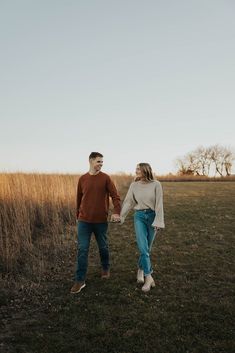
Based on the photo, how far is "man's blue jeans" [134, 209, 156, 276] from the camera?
220 inches

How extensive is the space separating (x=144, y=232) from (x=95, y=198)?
88cm

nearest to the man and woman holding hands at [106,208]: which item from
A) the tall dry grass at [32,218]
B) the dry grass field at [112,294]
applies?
the dry grass field at [112,294]

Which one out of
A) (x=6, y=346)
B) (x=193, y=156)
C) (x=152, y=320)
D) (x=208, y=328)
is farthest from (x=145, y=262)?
(x=193, y=156)

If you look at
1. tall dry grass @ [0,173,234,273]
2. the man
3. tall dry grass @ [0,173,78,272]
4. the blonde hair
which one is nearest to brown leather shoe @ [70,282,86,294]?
the man

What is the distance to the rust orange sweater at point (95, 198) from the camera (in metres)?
5.60

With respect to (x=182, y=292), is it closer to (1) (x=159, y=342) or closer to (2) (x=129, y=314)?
(2) (x=129, y=314)

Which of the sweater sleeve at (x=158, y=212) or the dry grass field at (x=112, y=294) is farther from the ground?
the sweater sleeve at (x=158, y=212)

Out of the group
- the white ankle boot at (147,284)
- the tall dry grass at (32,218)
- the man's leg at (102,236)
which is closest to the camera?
the white ankle boot at (147,284)

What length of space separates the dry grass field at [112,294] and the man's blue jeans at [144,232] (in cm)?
42

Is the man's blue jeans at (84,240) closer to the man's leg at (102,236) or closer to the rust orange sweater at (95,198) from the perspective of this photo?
the man's leg at (102,236)

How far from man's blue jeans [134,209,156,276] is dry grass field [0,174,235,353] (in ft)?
1.38

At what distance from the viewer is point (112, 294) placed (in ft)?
18.0

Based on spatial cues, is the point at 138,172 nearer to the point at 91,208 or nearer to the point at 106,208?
the point at 106,208

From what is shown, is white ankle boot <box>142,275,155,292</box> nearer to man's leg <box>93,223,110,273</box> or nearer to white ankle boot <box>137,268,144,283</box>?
white ankle boot <box>137,268,144,283</box>
